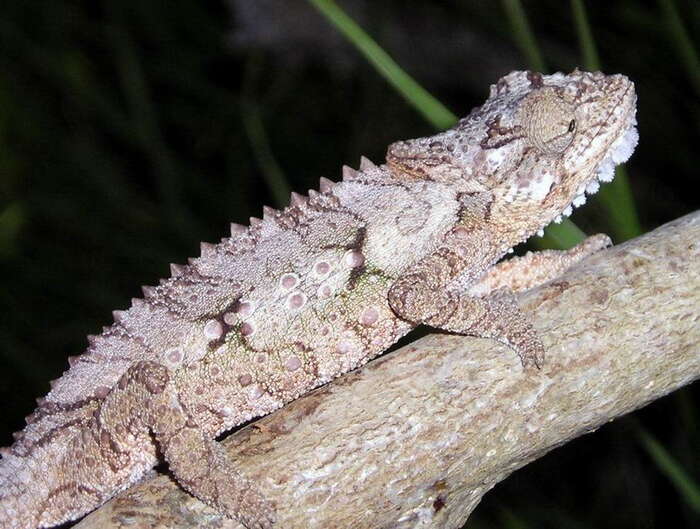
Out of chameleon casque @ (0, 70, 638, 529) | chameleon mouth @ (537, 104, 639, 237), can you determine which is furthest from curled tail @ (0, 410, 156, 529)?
chameleon mouth @ (537, 104, 639, 237)

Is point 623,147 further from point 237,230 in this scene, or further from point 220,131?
point 220,131

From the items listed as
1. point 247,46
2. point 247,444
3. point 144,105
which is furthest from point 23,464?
point 247,46

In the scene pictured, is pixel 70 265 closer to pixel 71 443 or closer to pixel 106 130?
pixel 106 130

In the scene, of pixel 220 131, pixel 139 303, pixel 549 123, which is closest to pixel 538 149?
pixel 549 123

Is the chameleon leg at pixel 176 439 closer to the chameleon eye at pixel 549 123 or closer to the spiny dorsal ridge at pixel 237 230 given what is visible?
the spiny dorsal ridge at pixel 237 230

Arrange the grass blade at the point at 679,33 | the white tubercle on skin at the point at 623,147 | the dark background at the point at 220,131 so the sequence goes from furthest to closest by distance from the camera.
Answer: the dark background at the point at 220,131 < the grass blade at the point at 679,33 < the white tubercle on skin at the point at 623,147

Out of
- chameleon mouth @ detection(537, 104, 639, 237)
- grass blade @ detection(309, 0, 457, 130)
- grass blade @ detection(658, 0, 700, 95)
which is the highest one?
grass blade @ detection(658, 0, 700, 95)

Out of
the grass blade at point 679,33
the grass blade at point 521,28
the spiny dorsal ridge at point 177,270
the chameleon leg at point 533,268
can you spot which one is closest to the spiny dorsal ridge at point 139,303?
the spiny dorsal ridge at point 177,270

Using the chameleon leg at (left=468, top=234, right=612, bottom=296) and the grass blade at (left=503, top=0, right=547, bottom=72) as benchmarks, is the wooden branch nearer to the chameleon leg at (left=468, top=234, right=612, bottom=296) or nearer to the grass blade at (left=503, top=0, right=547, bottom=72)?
the chameleon leg at (left=468, top=234, right=612, bottom=296)
